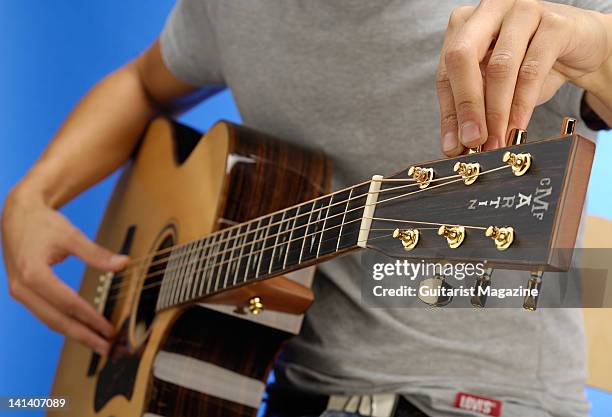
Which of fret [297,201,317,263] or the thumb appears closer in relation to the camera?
fret [297,201,317,263]

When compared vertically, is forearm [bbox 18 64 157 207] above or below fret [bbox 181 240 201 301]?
above

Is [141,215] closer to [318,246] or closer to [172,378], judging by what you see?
→ [172,378]

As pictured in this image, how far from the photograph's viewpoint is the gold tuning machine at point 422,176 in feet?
1.77

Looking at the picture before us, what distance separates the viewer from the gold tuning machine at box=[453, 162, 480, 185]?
505 mm

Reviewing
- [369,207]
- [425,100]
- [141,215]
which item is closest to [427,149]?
[425,100]

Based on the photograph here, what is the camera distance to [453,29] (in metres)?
0.60

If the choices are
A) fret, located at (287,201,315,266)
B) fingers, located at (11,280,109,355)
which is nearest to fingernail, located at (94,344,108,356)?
fingers, located at (11,280,109,355)

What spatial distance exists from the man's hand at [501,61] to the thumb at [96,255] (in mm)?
653

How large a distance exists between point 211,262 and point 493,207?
40 centimetres

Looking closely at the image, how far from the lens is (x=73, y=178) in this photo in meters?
1.28

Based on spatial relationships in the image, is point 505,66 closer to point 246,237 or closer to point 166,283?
point 246,237

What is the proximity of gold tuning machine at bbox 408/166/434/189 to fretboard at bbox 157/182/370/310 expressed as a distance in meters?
0.06

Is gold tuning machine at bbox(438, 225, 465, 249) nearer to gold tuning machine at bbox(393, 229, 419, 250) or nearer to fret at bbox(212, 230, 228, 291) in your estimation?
gold tuning machine at bbox(393, 229, 419, 250)

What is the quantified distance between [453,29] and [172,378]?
483 millimetres
